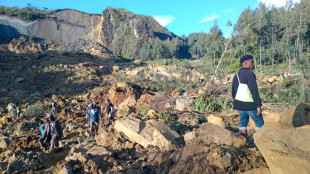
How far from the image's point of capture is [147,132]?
5.70m

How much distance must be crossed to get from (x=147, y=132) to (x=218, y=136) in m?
2.20

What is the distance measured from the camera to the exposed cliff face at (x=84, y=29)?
60.2 metres

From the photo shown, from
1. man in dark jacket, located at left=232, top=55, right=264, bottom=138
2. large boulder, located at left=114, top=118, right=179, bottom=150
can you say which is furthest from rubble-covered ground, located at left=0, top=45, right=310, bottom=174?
man in dark jacket, located at left=232, top=55, right=264, bottom=138

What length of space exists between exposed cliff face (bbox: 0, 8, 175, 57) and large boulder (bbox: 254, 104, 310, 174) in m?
53.1

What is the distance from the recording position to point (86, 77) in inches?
934

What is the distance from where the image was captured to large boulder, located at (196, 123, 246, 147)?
3586 millimetres

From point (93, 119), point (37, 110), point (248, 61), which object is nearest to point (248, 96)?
point (248, 61)

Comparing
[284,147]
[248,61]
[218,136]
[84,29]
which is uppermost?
[84,29]

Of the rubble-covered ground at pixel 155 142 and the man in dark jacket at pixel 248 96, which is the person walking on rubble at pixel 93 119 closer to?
the rubble-covered ground at pixel 155 142

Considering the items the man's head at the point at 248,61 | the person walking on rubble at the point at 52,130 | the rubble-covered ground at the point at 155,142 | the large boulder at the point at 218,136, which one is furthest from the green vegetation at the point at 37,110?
the man's head at the point at 248,61

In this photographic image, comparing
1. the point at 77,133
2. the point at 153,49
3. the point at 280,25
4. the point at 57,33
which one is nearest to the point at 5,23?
the point at 57,33

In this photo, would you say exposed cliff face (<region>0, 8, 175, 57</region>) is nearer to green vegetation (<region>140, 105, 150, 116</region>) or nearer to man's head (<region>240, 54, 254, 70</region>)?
green vegetation (<region>140, 105, 150, 116</region>)

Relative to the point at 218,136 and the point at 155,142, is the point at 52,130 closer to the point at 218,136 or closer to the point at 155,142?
the point at 155,142

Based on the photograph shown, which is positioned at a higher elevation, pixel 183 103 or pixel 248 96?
pixel 248 96
